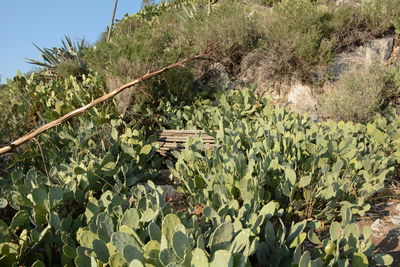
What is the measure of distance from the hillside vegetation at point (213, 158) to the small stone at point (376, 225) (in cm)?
12

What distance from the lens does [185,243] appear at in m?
1.19

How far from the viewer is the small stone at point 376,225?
7.58 ft

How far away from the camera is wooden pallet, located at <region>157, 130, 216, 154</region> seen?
3518 millimetres

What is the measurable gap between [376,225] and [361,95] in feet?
9.29

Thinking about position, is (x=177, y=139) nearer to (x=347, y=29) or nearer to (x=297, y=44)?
(x=297, y=44)

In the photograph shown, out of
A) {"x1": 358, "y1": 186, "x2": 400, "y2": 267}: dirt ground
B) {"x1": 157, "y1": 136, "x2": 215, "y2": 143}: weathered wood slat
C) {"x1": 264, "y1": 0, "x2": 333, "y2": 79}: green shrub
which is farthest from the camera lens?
{"x1": 264, "y1": 0, "x2": 333, "y2": 79}: green shrub

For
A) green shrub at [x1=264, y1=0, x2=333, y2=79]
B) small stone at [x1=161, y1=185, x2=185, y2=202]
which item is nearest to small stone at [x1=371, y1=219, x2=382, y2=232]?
small stone at [x1=161, y1=185, x2=185, y2=202]

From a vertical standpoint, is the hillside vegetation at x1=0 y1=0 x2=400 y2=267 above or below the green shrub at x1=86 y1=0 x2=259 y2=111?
below

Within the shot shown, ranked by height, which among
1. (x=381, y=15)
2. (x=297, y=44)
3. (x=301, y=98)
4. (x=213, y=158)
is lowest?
(x=301, y=98)

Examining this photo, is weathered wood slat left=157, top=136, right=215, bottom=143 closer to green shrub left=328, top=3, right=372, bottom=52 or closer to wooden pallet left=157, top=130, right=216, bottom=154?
wooden pallet left=157, top=130, right=216, bottom=154

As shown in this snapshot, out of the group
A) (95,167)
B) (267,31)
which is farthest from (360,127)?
(267,31)

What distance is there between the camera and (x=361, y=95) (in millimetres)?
4641

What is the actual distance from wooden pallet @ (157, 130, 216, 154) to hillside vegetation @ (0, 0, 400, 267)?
0.13m

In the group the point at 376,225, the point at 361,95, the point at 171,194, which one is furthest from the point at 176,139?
the point at 361,95
